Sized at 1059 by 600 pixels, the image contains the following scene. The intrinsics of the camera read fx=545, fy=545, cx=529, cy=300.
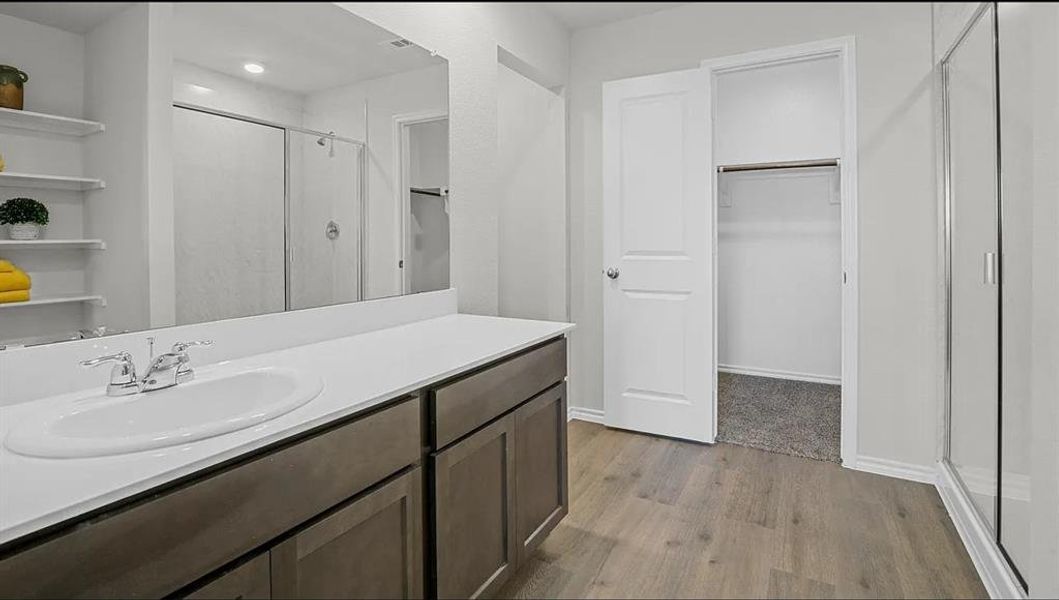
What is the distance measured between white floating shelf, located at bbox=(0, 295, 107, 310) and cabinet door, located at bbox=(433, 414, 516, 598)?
54 centimetres

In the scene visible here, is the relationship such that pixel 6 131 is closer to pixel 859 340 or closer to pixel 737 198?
→ pixel 859 340

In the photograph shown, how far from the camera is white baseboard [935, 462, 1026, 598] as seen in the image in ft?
3.73

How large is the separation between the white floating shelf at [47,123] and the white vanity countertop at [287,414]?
358mm

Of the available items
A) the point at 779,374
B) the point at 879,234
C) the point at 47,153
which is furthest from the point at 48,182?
the point at 779,374

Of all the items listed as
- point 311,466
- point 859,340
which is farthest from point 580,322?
point 311,466

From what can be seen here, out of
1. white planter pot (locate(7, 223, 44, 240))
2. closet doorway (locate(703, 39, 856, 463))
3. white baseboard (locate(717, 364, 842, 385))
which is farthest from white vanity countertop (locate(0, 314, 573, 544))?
white baseboard (locate(717, 364, 842, 385))

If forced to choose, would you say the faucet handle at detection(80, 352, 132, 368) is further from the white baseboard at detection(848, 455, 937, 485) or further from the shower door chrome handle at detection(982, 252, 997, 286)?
the white baseboard at detection(848, 455, 937, 485)

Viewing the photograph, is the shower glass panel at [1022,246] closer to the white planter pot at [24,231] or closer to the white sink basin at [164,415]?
the white sink basin at [164,415]

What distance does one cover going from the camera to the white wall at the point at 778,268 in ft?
9.52

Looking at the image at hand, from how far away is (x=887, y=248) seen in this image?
176 centimetres

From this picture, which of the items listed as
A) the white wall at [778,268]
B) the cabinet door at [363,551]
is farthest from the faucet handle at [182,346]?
the white wall at [778,268]

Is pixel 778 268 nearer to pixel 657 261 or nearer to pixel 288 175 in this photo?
pixel 657 261

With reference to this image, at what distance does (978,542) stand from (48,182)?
193 centimetres

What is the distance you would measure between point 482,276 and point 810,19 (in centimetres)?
153
